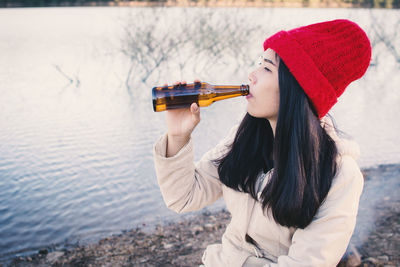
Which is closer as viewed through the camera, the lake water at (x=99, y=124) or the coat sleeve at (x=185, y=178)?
the coat sleeve at (x=185, y=178)

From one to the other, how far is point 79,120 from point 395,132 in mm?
7092

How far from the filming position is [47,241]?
3.71 m

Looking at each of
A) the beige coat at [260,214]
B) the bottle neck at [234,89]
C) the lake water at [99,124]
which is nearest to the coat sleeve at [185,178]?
the beige coat at [260,214]

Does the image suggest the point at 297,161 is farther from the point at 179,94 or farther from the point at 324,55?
the point at 179,94

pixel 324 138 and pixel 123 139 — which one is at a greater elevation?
pixel 324 138

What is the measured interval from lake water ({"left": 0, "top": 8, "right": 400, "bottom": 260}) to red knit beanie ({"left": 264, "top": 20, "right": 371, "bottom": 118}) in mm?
3082

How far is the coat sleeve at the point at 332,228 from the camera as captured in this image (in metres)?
1.30

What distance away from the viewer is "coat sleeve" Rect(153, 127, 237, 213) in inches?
60.2

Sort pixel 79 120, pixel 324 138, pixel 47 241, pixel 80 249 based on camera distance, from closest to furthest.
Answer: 1. pixel 324 138
2. pixel 80 249
3. pixel 47 241
4. pixel 79 120

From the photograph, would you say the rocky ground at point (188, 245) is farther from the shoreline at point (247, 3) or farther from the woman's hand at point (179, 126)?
the shoreline at point (247, 3)

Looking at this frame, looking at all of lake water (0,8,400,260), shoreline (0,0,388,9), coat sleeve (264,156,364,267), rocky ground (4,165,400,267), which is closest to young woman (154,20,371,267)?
coat sleeve (264,156,364,267)

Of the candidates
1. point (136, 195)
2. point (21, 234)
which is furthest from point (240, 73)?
point (21, 234)

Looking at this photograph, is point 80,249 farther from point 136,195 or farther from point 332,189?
point 332,189

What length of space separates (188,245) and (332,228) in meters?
2.27
